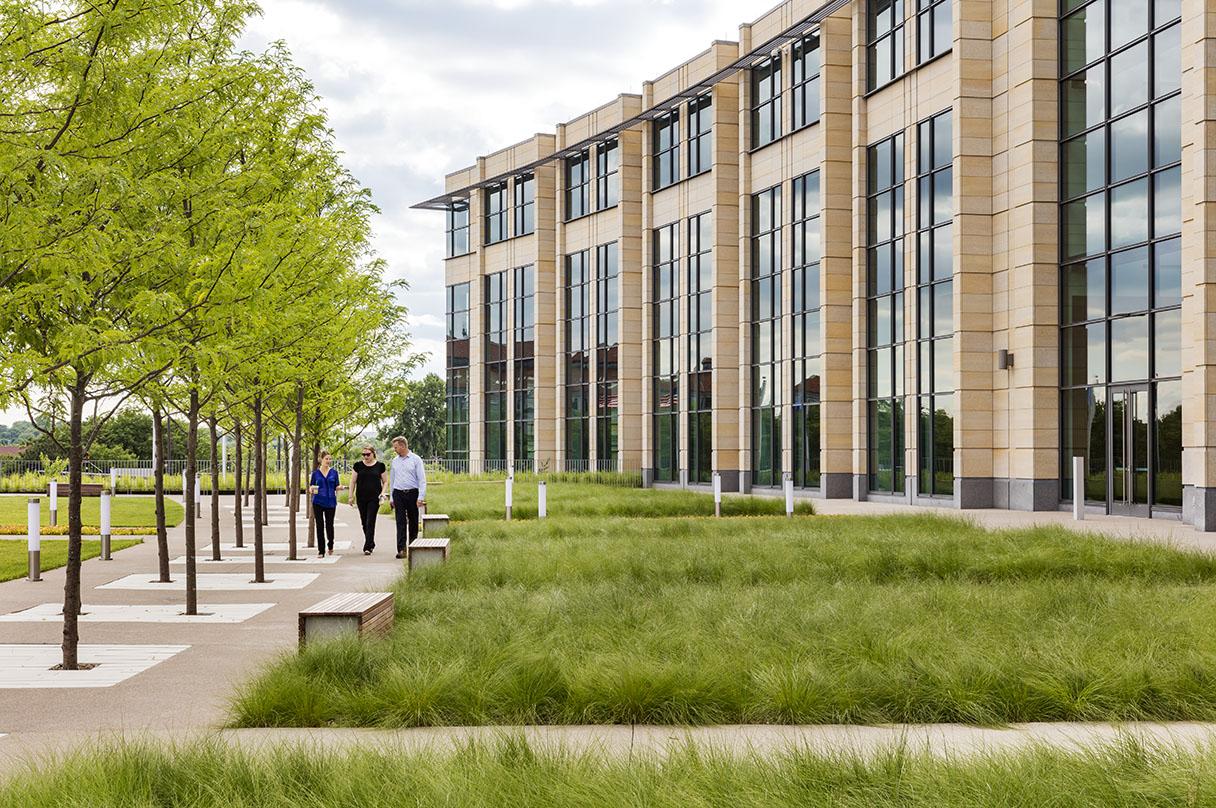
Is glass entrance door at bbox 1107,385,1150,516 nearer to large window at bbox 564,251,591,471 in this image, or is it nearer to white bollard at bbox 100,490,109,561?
white bollard at bbox 100,490,109,561

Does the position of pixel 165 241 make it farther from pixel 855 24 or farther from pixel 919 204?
pixel 855 24

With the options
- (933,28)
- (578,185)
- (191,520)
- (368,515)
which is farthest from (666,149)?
(191,520)

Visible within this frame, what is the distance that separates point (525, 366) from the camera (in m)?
62.7

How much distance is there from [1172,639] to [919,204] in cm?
2735

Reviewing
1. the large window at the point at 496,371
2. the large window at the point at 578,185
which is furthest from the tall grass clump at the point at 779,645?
the large window at the point at 496,371

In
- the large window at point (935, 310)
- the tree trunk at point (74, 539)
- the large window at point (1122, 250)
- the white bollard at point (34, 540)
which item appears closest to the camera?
the tree trunk at point (74, 539)

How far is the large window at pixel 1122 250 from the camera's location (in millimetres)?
26109

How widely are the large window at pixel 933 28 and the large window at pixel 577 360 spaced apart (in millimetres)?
25265

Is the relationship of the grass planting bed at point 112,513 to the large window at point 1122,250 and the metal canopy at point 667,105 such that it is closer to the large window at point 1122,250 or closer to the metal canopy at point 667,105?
the large window at point 1122,250

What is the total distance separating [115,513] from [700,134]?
88.8 ft

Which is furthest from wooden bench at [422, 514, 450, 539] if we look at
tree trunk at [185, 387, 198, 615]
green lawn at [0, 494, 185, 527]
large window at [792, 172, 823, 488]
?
large window at [792, 172, 823, 488]

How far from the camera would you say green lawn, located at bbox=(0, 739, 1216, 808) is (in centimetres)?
527

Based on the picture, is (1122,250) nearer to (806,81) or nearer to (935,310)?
(935,310)

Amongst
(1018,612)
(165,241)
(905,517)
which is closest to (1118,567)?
(1018,612)
